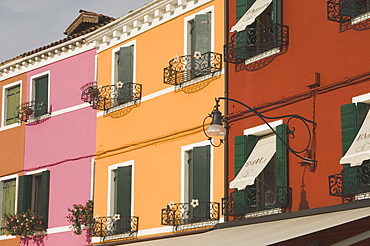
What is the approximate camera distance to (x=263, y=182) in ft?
55.5

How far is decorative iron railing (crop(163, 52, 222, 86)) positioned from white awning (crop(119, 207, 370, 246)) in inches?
131

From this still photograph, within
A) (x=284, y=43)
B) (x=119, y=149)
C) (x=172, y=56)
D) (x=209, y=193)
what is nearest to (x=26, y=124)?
(x=119, y=149)

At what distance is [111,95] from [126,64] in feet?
2.74

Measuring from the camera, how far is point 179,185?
1903 cm

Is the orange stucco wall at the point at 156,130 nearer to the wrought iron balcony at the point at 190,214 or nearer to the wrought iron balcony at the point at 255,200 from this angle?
the wrought iron balcony at the point at 190,214

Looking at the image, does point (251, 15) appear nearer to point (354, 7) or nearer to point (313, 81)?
point (313, 81)

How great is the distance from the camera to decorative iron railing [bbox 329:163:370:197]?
46.9 feet

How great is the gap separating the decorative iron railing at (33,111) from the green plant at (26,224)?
8.42 feet

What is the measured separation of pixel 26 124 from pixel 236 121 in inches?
338

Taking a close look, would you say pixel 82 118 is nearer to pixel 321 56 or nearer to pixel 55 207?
pixel 55 207

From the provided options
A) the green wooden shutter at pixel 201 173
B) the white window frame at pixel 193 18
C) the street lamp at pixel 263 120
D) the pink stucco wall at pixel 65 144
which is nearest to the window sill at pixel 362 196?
the street lamp at pixel 263 120

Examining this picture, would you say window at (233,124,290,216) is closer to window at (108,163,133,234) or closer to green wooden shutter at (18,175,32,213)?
window at (108,163,133,234)

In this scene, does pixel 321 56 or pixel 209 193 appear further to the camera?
pixel 209 193

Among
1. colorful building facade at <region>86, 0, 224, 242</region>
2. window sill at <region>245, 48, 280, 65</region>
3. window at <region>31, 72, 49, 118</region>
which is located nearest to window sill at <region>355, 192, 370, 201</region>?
window sill at <region>245, 48, 280, 65</region>
